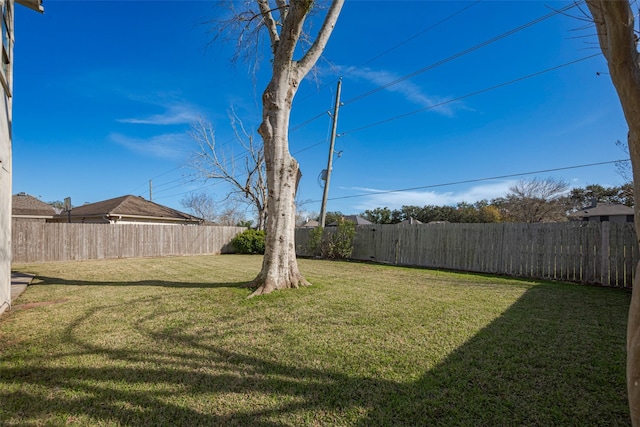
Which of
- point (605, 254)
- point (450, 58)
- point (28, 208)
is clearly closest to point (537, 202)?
point (450, 58)

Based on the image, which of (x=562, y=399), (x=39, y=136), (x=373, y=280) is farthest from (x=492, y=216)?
(x=39, y=136)

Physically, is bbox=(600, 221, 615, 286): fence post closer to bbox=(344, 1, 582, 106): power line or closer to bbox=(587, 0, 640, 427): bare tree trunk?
bbox=(344, 1, 582, 106): power line

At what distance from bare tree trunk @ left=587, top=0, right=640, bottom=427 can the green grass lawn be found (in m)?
1.10

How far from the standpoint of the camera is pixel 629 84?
1236 millimetres

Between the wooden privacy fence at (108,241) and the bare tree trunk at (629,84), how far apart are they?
50.4 ft

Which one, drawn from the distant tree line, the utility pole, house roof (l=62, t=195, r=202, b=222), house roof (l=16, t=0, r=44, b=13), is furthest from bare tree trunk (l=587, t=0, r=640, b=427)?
the distant tree line

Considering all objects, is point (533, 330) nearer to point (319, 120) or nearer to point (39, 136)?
point (319, 120)

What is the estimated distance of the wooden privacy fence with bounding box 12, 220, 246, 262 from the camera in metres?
11.1

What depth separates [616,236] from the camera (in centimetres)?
686

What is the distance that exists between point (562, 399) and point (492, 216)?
1214 inches

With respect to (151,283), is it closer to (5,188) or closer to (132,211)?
(5,188)

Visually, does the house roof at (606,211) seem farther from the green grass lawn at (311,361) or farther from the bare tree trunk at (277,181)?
the bare tree trunk at (277,181)

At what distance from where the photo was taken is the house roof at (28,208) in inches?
729

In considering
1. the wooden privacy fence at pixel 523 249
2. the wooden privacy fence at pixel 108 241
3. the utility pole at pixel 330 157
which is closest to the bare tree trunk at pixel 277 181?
the wooden privacy fence at pixel 523 249
